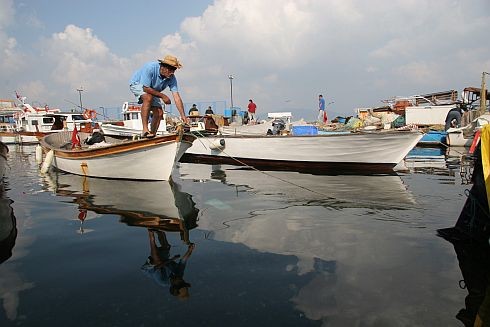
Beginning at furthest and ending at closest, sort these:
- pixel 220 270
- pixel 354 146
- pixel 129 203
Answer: pixel 354 146
pixel 129 203
pixel 220 270

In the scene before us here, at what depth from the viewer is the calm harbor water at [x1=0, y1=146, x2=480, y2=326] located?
8.66 ft

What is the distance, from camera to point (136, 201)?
257 inches

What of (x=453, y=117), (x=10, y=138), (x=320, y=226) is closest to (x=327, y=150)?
(x=320, y=226)

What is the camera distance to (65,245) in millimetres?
4211

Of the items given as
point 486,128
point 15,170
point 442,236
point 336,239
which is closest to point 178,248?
point 336,239

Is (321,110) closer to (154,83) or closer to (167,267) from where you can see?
(154,83)

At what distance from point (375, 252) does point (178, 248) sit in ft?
7.48

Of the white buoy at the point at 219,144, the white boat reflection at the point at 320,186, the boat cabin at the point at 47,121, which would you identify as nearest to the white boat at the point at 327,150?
the white buoy at the point at 219,144

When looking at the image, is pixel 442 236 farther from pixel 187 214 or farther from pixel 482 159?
pixel 187 214

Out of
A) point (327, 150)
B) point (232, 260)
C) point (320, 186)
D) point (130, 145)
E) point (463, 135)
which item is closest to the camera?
point (232, 260)

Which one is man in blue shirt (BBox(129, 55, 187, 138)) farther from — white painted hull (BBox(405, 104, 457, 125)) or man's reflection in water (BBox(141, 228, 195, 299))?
white painted hull (BBox(405, 104, 457, 125))

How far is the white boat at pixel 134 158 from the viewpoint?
25.5 ft

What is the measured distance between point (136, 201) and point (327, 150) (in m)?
6.24

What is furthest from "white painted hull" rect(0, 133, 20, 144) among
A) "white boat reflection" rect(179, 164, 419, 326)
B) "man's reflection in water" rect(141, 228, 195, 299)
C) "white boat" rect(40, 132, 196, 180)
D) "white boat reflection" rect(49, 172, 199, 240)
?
"man's reflection in water" rect(141, 228, 195, 299)
